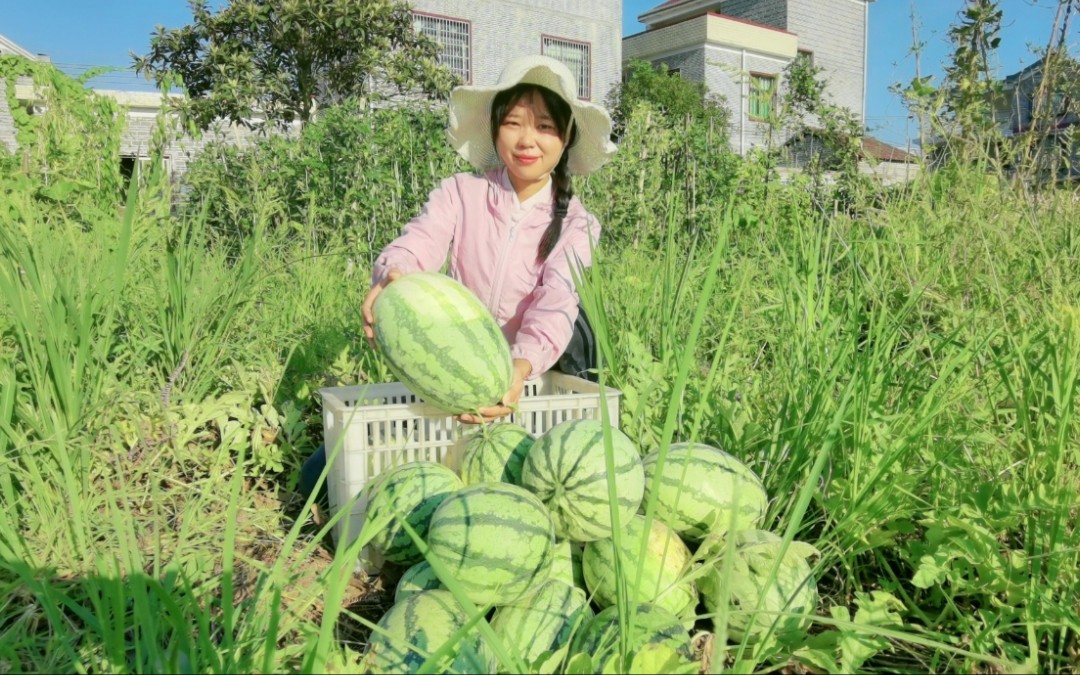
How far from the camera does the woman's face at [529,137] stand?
288 cm

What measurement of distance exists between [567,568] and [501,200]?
1.68 metres

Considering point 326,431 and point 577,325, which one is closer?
point 326,431

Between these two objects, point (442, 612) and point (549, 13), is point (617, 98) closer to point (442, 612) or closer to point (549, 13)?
point (549, 13)

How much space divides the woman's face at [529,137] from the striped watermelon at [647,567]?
1621mm

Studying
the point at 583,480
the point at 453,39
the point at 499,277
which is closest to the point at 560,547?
the point at 583,480

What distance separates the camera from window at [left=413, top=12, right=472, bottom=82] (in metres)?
20.5

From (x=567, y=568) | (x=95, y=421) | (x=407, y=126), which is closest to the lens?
(x=567, y=568)

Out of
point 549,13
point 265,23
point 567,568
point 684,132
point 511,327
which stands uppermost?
point 549,13

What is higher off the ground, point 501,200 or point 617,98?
point 617,98

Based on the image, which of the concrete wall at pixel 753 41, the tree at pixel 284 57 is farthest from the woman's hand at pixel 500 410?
the concrete wall at pixel 753 41

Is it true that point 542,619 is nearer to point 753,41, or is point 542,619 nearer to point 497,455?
point 497,455

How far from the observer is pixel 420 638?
1.33 m

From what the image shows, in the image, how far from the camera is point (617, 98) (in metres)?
23.5

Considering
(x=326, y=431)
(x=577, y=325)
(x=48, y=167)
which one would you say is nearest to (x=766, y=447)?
(x=577, y=325)
